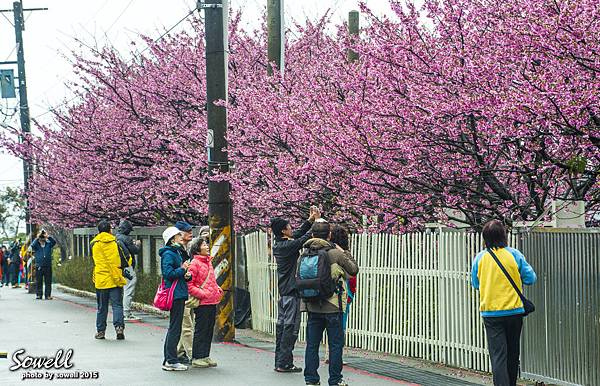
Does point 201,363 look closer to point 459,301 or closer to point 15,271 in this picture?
point 459,301

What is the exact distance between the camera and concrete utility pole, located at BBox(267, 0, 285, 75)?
1930 cm

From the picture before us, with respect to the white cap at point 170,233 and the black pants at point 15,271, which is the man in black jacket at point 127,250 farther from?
the black pants at point 15,271

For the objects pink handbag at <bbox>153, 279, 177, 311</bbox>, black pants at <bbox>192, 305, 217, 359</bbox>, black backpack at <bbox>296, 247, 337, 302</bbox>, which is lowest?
black pants at <bbox>192, 305, 217, 359</bbox>

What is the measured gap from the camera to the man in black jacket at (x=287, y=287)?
12.4 metres

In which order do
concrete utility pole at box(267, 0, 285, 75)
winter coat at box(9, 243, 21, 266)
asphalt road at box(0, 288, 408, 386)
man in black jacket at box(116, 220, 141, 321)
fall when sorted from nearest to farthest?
asphalt road at box(0, 288, 408, 386), man in black jacket at box(116, 220, 141, 321), concrete utility pole at box(267, 0, 285, 75), winter coat at box(9, 243, 21, 266)

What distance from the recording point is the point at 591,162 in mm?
12375

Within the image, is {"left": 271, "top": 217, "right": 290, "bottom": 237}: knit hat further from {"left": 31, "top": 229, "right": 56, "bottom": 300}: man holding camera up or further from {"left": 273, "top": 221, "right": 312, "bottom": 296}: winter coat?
{"left": 31, "top": 229, "right": 56, "bottom": 300}: man holding camera up

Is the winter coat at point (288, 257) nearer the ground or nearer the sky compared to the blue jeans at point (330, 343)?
nearer the sky

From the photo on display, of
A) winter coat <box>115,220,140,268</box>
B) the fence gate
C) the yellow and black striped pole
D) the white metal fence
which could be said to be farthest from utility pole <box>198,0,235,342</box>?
the fence gate

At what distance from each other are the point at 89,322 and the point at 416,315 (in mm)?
7894

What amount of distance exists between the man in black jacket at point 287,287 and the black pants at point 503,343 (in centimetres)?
312

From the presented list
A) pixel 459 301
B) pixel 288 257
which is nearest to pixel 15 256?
pixel 288 257

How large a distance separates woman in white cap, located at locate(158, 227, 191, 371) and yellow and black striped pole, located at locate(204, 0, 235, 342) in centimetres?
328

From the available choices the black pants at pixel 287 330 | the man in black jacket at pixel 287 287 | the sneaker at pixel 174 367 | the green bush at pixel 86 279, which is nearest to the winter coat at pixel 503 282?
the man in black jacket at pixel 287 287
